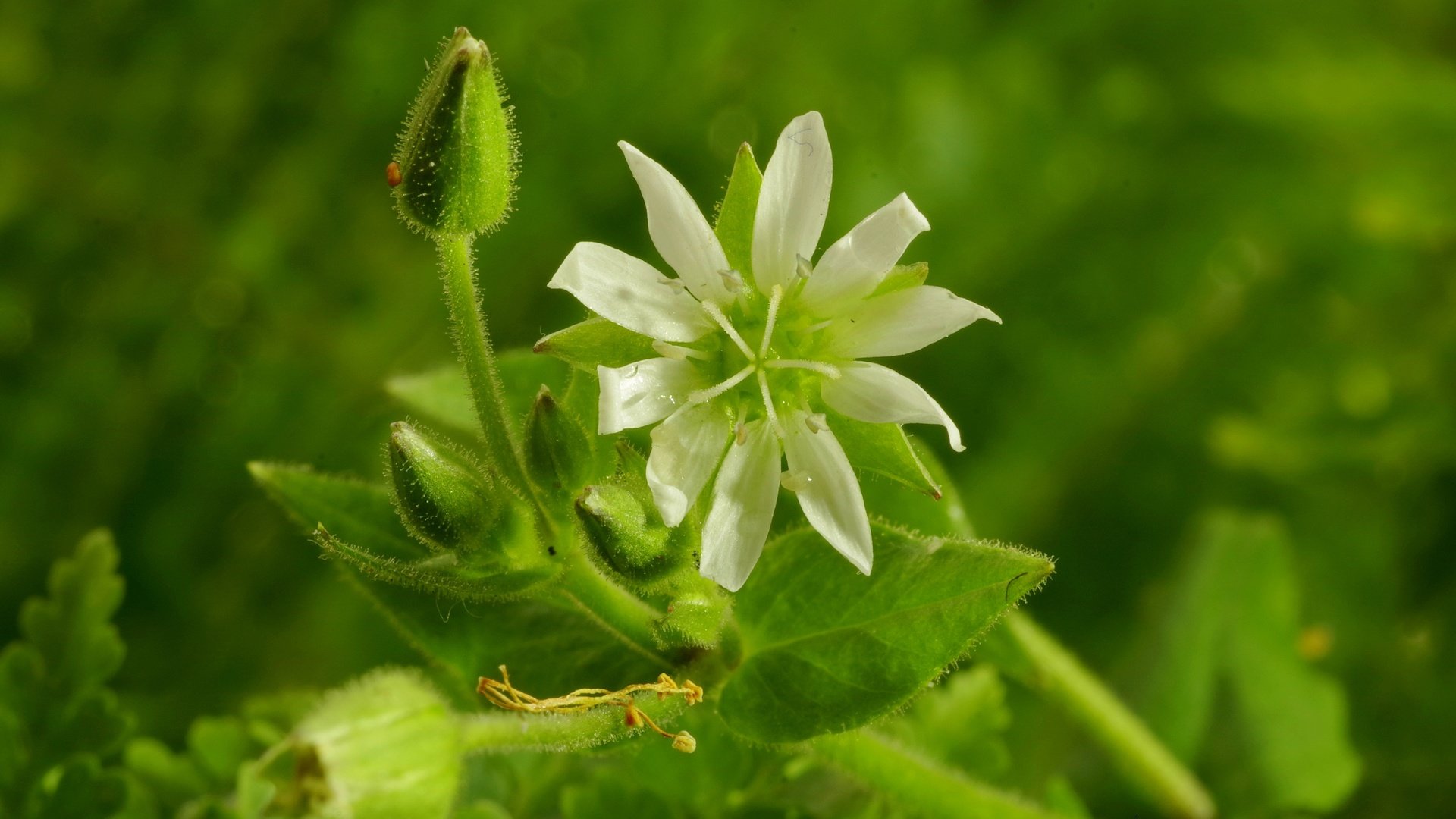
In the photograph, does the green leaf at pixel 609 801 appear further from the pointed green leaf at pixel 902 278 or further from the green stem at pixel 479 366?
the pointed green leaf at pixel 902 278

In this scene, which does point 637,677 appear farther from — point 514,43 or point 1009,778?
point 514,43

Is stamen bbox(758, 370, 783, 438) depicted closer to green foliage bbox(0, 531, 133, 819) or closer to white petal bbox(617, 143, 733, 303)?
white petal bbox(617, 143, 733, 303)

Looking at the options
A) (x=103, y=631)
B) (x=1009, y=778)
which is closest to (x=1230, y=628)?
(x=1009, y=778)

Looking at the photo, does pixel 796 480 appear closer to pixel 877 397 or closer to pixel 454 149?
pixel 877 397

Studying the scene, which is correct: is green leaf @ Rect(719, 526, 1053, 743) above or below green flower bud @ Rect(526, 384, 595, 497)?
below

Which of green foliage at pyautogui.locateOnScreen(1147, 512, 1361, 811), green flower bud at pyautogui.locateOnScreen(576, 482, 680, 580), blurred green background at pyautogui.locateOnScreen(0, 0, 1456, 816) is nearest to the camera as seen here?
green flower bud at pyautogui.locateOnScreen(576, 482, 680, 580)

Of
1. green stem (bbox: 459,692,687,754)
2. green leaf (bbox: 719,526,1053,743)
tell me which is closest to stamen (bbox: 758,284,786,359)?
green leaf (bbox: 719,526,1053,743)

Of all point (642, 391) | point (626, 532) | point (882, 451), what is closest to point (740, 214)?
point (642, 391)
